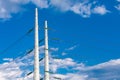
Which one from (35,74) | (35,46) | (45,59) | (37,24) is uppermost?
(45,59)

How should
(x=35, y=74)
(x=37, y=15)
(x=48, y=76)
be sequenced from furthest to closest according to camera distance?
(x=48, y=76) < (x=37, y=15) < (x=35, y=74)

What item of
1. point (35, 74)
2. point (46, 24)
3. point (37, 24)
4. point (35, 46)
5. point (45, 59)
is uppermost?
point (46, 24)

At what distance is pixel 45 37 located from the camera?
445 feet

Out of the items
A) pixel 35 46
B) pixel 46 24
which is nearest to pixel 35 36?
pixel 35 46

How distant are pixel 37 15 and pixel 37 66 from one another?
48.3 ft

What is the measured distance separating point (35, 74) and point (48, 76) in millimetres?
40020

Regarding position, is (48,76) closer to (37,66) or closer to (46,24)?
(46,24)

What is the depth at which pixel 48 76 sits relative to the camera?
430 feet

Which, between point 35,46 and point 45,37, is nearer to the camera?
point 35,46

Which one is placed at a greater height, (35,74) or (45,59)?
(45,59)

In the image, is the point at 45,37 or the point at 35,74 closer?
the point at 35,74

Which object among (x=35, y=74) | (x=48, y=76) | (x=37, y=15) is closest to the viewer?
(x=35, y=74)

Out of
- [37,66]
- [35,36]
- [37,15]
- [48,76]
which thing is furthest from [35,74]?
[48,76]

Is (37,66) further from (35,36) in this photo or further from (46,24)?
(46,24)
